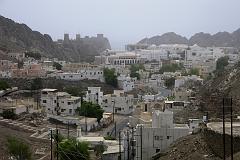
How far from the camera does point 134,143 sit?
52.1ft

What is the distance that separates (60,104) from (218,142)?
19667mm

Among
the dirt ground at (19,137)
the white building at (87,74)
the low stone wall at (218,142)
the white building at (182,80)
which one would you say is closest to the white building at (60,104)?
the dirt ground at (19,137)

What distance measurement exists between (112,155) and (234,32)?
119934 millimetres

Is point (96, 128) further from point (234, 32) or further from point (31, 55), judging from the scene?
point (234, 32)

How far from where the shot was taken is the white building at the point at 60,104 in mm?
29922

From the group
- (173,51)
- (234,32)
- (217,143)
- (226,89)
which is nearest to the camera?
(217,143)

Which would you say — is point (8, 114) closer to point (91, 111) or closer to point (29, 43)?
point (91, 111)

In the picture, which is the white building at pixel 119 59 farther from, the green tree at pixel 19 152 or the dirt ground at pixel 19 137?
the green tree at pixel 19 152

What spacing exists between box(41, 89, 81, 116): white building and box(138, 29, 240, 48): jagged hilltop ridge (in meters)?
90.5

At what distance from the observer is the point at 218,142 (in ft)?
38.0

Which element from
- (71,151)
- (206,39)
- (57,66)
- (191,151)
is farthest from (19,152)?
(206,39)

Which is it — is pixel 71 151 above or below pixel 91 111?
below

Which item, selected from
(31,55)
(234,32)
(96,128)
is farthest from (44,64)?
(234,32)

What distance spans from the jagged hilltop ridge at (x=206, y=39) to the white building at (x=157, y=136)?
102732 mm
